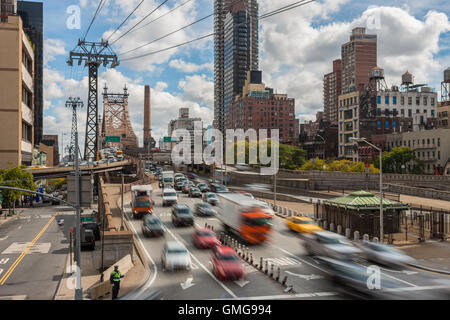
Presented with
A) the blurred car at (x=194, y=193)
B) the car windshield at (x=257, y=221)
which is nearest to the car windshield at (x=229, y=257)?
the car windshield at (x=257, y=221)

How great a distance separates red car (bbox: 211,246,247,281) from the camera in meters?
21.4

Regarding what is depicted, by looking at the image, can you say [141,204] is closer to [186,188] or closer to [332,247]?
[186,188]

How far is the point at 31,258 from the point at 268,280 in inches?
908

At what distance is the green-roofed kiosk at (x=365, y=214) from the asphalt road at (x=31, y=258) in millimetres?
24696

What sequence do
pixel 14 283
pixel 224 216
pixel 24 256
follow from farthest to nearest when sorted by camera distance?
1. pixel 24 256
2. pixel 224 216
3. pixel 14 283

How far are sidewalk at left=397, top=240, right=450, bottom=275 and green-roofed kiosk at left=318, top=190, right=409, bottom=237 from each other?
3.61 m

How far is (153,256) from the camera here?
28141mm

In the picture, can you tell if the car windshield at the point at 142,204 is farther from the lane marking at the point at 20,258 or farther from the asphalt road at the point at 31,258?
the lane marking at the point at 20,258

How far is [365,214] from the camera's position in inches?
1377

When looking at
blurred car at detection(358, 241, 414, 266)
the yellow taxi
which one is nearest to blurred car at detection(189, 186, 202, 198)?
the yellow taxi

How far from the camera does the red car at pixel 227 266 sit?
70.2 ft
